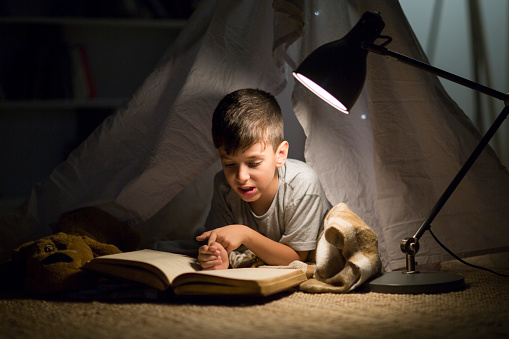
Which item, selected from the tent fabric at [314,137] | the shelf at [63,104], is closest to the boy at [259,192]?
the tent fabric at [314,137]

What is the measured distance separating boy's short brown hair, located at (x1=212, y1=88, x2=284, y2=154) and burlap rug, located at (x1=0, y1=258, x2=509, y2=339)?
1.32 ft

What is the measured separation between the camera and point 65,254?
4.42ft

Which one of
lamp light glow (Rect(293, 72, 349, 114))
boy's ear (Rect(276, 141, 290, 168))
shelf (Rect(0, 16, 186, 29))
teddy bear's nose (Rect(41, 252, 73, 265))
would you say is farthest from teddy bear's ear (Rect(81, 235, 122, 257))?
shelf (Rect(0, 16, 186, 29))

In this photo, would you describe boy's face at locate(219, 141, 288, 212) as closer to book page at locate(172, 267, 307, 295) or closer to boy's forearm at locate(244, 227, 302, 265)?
boy's forearm at locate(244, 227, 302, 265)

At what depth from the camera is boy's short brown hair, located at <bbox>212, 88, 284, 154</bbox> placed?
1.43 m

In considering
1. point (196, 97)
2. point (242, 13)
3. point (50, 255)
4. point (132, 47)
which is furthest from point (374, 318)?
point (132, 47)

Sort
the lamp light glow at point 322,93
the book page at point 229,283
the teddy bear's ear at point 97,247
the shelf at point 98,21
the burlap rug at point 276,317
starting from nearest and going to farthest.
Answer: the burlap rug at point 276,317, the book page at point 229,283, the lamp light glow at point 322,93, the teddy bear's ear at point 97,247, the shelf at point 98,21

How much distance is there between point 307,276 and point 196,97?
653 mm

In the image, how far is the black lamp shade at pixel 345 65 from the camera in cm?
118

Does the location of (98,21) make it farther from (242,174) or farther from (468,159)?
(468,159)

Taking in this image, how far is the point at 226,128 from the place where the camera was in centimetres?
145

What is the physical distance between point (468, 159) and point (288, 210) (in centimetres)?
50

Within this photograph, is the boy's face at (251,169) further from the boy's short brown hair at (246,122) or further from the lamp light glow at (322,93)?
the lamp light glow at (322,93)

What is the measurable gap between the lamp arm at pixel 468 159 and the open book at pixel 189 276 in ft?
0.85
